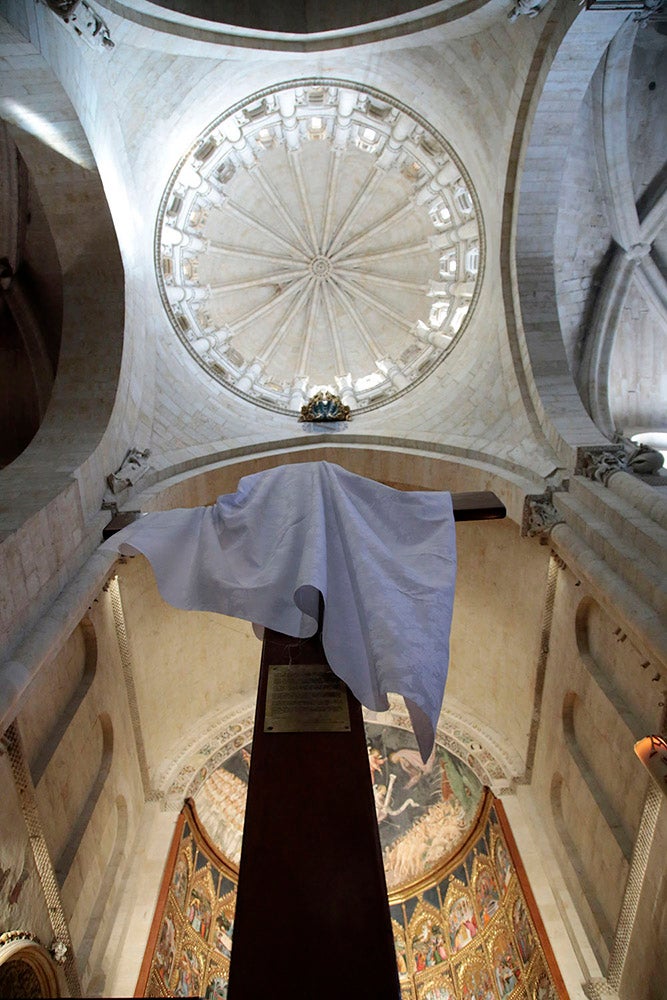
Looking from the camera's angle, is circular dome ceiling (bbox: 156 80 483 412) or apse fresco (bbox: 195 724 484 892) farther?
circular dome ceiling (bbox: 156 80 483 412)

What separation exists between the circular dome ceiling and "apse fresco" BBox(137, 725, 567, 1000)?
5.72m

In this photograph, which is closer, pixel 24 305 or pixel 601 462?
pixel 601 462

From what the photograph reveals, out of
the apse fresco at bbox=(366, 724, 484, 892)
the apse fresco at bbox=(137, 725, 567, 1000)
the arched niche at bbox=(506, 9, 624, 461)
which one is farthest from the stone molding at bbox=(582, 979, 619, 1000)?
the arched niche at bbox=(506, 9, 624, 461)

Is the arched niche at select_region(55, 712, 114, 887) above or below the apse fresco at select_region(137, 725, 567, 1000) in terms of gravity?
above

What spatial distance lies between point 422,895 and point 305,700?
6334mm

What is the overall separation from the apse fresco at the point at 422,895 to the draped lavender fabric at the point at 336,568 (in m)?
2.85

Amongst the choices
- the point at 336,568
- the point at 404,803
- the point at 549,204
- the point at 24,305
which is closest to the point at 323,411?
the point at 549,204

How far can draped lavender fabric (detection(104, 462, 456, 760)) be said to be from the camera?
2.51 metres

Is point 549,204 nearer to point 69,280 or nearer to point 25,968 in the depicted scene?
point 69,280

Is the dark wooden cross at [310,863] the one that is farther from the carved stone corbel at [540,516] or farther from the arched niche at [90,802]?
the carved stone corbel at [540,516]

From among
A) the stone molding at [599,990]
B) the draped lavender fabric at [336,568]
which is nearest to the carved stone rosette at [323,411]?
the draped lavender fabric at [336,568]

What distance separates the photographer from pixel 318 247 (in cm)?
1325

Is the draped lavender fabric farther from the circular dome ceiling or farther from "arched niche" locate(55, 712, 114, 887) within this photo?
the circular dome ceiling

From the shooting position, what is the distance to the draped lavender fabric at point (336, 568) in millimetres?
2508
